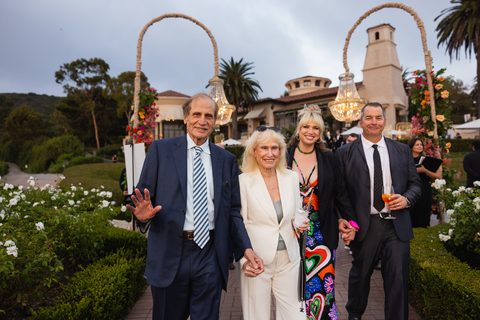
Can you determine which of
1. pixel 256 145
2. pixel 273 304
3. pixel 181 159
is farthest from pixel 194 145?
pixel 273 304

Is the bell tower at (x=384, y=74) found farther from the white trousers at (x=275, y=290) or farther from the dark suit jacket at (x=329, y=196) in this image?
the white trousers at (x=275, y=290)

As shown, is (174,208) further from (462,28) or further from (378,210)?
(462,28)

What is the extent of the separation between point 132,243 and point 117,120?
4362 cm

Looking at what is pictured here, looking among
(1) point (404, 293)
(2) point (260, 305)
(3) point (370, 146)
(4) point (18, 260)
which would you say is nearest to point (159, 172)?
(2) point (260, 305)

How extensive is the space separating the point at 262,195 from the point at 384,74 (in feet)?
89.5

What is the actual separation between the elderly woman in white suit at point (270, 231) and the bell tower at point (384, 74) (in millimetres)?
25479

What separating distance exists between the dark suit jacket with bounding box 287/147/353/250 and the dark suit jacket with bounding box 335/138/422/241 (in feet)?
0.26

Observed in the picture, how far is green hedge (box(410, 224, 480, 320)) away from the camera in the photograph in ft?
7.71

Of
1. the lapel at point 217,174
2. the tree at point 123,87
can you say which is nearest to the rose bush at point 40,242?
the lapel at point 217,174

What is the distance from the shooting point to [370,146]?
2.96m

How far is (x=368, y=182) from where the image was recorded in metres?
2.83

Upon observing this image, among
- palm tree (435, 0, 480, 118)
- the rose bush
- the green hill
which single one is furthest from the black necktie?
the green hill

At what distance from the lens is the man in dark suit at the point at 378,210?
2.70 meters

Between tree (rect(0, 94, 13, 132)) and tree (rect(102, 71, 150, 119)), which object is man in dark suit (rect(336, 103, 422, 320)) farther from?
tree (rect(0, 94, 13, 132))
